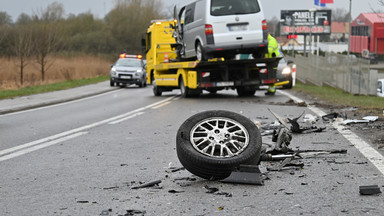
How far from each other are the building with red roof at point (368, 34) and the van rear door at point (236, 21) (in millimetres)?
65993

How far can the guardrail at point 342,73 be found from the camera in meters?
24.5

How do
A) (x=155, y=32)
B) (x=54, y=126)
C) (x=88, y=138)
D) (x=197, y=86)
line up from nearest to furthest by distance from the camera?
(x=88, y=138)
(x=54, y=126)
(x=197, y=86)
(x=155, y=32)

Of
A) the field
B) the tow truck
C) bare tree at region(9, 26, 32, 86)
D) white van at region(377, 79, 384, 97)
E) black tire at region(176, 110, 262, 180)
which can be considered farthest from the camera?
the field

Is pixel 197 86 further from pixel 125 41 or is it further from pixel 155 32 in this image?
pixel 125 41

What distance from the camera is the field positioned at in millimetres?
35334

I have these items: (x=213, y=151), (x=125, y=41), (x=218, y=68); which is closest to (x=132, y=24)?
(x=125, y=41)

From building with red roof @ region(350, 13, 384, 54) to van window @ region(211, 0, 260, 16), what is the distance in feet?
217

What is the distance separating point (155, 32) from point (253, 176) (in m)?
20.4

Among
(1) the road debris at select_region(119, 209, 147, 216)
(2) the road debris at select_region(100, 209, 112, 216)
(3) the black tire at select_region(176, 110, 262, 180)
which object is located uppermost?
(3) the black tire at select_region(176, 110, 262, 180)

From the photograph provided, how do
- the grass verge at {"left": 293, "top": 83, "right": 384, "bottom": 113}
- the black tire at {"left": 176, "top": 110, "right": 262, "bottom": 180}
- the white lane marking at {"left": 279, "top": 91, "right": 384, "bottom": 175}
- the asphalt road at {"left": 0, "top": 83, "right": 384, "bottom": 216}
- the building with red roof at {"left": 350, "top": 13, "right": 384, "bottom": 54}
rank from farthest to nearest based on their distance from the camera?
the building with red roof at {"left": 350, "top": 13, "right": 384, "bottom": 54} → the grass verge at {"left": 293, "top": 83, "right": 384, "bottom": 113} → the white lane marking at {"left": 279, "top": 91, "right": 384, "bottom": 175} → the black tire at {"left": 176, "top": 110, "right": 262, "bottom": 180} → the asphalt road at {"left": 0, "top": 83, "right": 384, "bottom": 216}

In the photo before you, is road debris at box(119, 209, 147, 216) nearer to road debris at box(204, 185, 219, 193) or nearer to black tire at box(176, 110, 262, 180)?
road debris at box(204, 185, 219, 193)

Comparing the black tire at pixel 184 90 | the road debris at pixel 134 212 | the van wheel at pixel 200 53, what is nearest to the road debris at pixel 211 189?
the road debris at pixel 134 212

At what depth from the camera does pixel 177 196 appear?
5.35 meters

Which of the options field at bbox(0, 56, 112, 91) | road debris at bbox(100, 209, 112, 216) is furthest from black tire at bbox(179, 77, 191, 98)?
road debris at bbox(100, 209, 112, 216)
